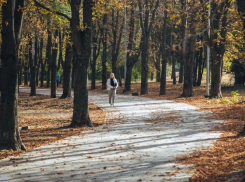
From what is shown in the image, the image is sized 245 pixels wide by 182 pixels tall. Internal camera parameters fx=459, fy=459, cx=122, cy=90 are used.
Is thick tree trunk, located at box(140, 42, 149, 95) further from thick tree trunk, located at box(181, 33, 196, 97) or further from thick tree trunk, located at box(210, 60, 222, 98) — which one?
thick tree trunk, located at box(210, 60, 222, 98)

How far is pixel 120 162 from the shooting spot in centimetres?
984

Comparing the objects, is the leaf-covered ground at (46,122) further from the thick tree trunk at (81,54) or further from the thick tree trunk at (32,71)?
the thick tree trunk at (32,71)

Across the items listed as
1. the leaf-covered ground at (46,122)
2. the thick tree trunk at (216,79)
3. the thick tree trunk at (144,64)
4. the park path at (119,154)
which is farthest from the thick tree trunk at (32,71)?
the park path at (119,154)

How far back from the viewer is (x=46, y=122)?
19.2 m

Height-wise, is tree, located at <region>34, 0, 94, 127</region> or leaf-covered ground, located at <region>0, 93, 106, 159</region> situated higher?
tree, located at <region>34, 0, 94, 127</region>

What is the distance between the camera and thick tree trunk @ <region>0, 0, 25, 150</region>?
11.1m

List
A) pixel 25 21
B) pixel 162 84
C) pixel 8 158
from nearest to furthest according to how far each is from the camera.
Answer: pixel 8 158, pixel 25 21, pixel 162 84

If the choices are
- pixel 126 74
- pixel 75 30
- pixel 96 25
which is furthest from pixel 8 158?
pixel 96 25

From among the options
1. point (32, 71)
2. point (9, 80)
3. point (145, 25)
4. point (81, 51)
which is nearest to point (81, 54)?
point (81, 51)

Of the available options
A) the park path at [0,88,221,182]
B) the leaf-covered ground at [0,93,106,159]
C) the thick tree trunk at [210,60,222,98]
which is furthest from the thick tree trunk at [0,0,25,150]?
the thick tree trunk at [210,60,222,98]

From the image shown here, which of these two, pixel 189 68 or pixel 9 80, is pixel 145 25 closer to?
pixel 189 68

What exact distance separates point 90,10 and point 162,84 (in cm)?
2011

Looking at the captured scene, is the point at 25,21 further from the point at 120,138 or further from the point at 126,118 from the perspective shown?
the point at 120,138

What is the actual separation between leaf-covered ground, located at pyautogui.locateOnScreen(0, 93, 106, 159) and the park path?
0.74 metres
